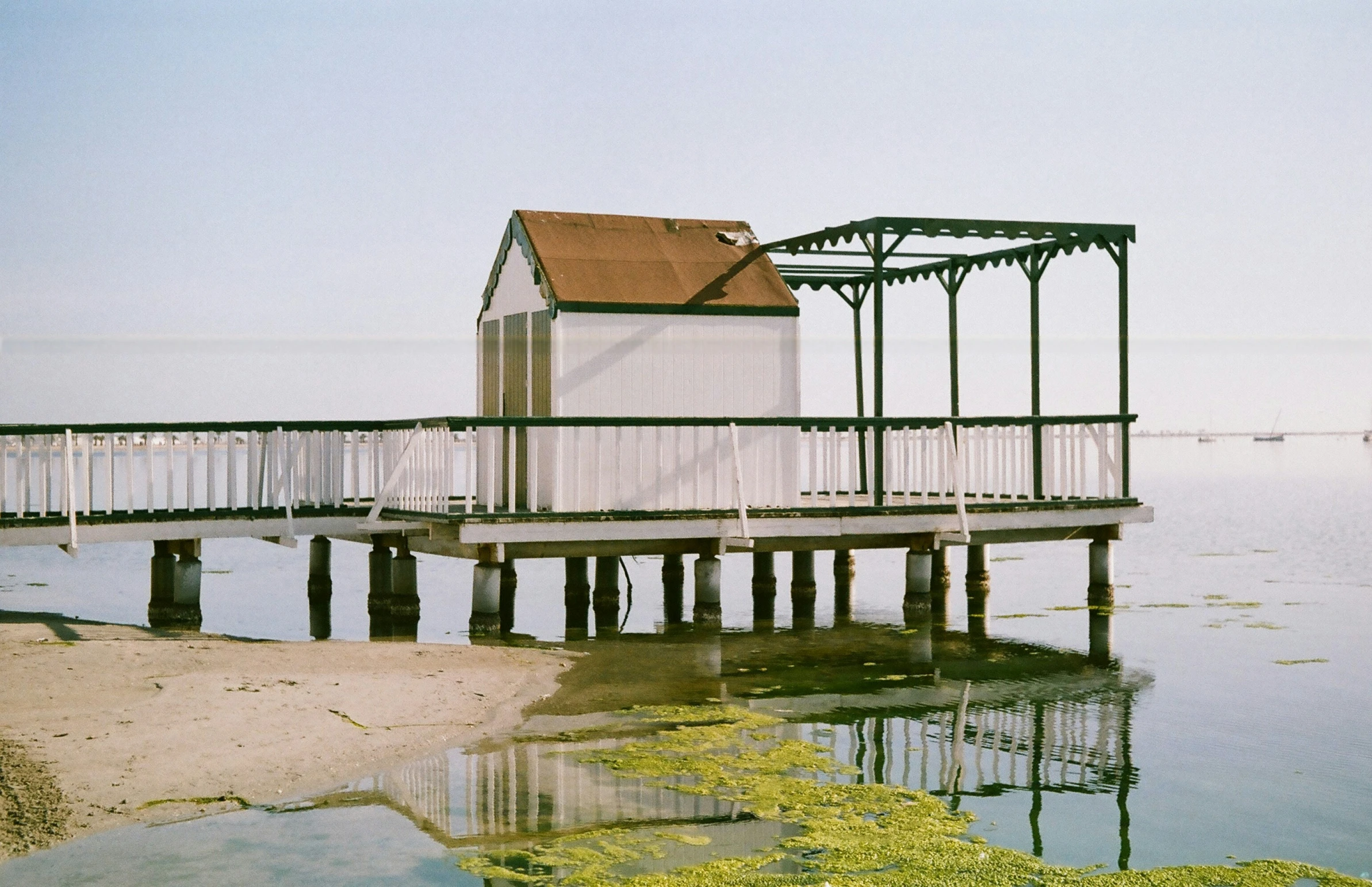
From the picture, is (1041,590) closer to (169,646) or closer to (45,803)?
(169,646)

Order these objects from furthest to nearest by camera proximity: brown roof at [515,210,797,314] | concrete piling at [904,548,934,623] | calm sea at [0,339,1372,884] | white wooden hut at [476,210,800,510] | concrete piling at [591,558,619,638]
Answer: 1. concrete piling at [591,558,619,638]
2. concrete piling at [904,548,934,623]
3. brown roof at [515,210,797,314]
4. white wooden hut at [476,210,800,510]
5. calm sea at [0,339,1372,884]

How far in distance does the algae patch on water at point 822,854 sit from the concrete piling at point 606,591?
377 inches

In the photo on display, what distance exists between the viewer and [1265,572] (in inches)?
1179

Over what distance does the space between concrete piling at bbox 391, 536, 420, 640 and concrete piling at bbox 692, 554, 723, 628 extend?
345cm

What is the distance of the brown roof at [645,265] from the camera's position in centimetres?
1655

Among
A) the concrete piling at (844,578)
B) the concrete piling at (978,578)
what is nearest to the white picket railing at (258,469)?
the concrete piling at (844,578)

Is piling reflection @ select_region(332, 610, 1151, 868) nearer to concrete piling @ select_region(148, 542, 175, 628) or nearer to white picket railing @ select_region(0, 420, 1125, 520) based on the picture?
white picket railing @ select_region(0, 420, 1125, 520)

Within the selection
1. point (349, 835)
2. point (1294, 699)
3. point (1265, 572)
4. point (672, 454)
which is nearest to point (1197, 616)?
A: point (1294, 699)

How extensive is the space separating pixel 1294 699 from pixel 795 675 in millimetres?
4612

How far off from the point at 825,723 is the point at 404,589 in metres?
7.78

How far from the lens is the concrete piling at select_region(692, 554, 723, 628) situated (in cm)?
1675

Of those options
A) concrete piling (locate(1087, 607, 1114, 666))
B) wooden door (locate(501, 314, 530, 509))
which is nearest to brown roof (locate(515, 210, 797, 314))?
wooden door (locate(501, 314, 530, 509))

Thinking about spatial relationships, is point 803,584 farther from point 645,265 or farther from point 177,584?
point 177,584

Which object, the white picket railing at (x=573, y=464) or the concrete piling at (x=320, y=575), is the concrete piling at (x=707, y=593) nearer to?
the white picket railing at (x=573, y=464)
